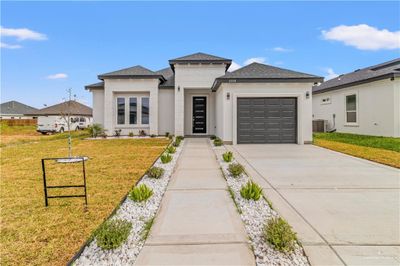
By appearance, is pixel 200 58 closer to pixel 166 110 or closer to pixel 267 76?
pixel 166 110

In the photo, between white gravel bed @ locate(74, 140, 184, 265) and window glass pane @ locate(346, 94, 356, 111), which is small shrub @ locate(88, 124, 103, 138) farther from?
window glass pane @ locate(346, 94, 356, 111)

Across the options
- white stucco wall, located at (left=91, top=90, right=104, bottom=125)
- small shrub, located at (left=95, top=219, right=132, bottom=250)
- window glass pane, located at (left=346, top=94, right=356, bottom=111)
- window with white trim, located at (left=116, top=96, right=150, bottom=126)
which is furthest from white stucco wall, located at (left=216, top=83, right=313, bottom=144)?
small shrub, located at (left=95, top=219, right=132, bottom=250)

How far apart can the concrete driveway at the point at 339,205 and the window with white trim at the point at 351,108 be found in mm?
11778

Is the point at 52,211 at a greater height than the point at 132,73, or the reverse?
the point at 132,73

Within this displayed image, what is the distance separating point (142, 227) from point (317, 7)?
12433 millimetres

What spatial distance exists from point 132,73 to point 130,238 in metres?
17.1

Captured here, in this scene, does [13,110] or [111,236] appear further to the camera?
[13,110]

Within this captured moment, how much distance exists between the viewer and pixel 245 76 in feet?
44.7

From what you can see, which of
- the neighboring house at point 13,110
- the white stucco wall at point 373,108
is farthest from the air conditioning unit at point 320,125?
the neighboring house at point 13,110

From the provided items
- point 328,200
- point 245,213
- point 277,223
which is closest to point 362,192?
point 328,200

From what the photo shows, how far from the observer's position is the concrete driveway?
2959mm

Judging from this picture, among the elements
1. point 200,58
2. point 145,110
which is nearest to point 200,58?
point 200,58

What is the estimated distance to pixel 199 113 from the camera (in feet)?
63.1

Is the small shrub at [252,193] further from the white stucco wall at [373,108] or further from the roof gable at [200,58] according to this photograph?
the white stucco wall at [373,108]
